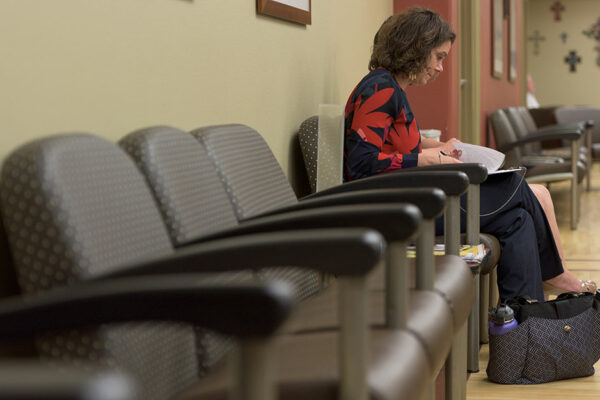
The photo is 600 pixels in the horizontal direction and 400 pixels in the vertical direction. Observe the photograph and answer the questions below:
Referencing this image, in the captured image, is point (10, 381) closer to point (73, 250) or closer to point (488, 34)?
point (73, 250)

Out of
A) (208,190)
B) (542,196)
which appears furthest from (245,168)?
(542,196)

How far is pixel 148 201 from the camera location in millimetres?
1620

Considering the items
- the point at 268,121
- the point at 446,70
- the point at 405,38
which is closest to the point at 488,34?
the point at 446,70

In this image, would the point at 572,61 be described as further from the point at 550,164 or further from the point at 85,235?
the point at 85,235

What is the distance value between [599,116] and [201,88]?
1030 cm

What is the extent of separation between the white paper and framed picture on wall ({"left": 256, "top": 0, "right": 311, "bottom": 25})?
793 mm

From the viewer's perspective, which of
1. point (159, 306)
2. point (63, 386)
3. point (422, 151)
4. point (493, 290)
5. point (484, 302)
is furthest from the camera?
point (493, 290)

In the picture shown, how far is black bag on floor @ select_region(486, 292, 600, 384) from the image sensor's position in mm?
2949

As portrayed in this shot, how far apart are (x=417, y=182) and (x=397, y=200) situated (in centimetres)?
52

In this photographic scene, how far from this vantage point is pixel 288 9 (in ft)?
10.4

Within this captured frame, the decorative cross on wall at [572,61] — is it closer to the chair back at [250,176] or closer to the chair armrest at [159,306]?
the chair back at [250,176]

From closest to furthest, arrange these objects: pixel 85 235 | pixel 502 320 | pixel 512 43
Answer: pixel 85 235
pixel 502 320
pixel 512 43

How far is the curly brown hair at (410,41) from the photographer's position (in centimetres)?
338

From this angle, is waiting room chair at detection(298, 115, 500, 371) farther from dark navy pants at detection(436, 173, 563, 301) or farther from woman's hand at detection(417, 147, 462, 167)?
woman's hand at detection(417, 147, 462, 167)
